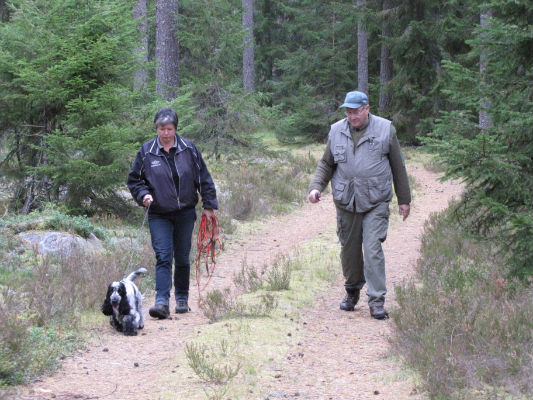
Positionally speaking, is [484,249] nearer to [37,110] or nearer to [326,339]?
[326,339]

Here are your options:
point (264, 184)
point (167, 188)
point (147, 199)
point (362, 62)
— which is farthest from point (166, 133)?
point (362, 62)

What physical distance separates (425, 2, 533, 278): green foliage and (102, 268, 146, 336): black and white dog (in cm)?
340

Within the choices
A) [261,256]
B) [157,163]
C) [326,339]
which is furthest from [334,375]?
[261,256]

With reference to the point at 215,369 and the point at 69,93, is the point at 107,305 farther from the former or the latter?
the point at 69,93

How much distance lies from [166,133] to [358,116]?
6.90 ft

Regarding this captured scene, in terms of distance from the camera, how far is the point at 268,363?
5422mm

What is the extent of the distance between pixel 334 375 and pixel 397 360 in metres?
0.56

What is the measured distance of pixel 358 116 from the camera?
22.5ft

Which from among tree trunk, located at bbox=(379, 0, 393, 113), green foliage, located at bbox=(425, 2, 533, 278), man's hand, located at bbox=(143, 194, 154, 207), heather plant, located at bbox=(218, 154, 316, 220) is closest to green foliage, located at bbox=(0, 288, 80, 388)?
man's hand, located at bbox=(143, 194, 154, 207)

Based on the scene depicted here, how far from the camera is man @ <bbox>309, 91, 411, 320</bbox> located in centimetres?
684

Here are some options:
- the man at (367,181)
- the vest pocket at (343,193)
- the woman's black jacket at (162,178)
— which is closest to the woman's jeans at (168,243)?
the woman's black jacket at (162,178)

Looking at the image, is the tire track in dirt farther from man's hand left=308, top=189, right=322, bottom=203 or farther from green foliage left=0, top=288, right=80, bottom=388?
green foliage left=0, top=288, right=80, bottom=388

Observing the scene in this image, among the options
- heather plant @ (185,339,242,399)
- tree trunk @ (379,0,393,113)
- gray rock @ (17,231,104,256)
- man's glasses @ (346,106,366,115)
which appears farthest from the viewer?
tree trunk @ (379,0,393,113)

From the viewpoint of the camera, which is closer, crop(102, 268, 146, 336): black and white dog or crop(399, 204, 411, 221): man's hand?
crop(102, 268, 146, 336): black and white dog
